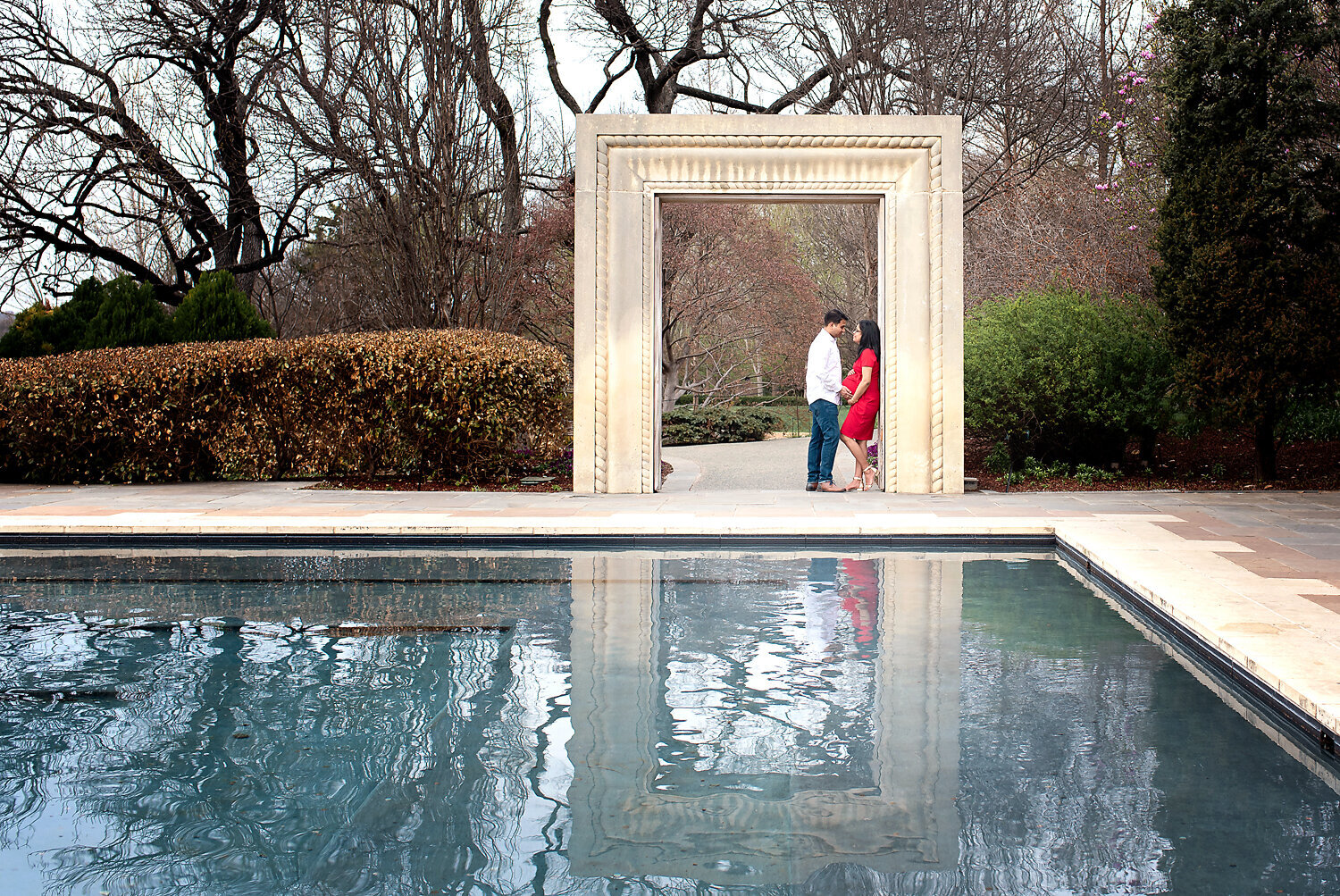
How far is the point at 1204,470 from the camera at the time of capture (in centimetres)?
1216

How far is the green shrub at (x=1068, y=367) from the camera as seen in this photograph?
36.9 ft

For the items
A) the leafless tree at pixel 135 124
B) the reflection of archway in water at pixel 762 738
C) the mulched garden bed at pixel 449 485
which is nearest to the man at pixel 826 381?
the mulched garden bed at pixel 449 485

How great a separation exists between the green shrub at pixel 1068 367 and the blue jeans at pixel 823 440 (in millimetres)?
1934

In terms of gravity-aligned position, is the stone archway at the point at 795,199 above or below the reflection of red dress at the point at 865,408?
above

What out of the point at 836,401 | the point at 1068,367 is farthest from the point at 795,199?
the point at 1068,367

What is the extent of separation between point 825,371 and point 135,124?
12.4 metres

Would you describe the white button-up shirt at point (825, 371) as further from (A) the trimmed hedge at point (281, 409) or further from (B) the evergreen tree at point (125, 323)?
(B) the evergreen tree at point (125, 323)

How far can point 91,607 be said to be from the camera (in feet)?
19.5

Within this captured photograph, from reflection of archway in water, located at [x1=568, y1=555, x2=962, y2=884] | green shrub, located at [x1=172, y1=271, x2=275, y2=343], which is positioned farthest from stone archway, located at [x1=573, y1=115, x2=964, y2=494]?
green shrub, located at [x1=172, y1=271, x2=275, y2=343]

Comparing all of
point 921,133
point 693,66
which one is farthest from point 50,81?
point 921,133

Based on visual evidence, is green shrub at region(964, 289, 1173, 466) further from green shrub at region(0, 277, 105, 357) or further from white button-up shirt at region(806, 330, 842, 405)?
green shrub at region(0, 277, 105, 357)

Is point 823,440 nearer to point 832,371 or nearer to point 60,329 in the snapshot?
point 832,371

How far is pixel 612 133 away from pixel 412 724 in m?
7.51

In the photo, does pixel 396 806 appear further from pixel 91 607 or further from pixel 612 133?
pixel 612 133
